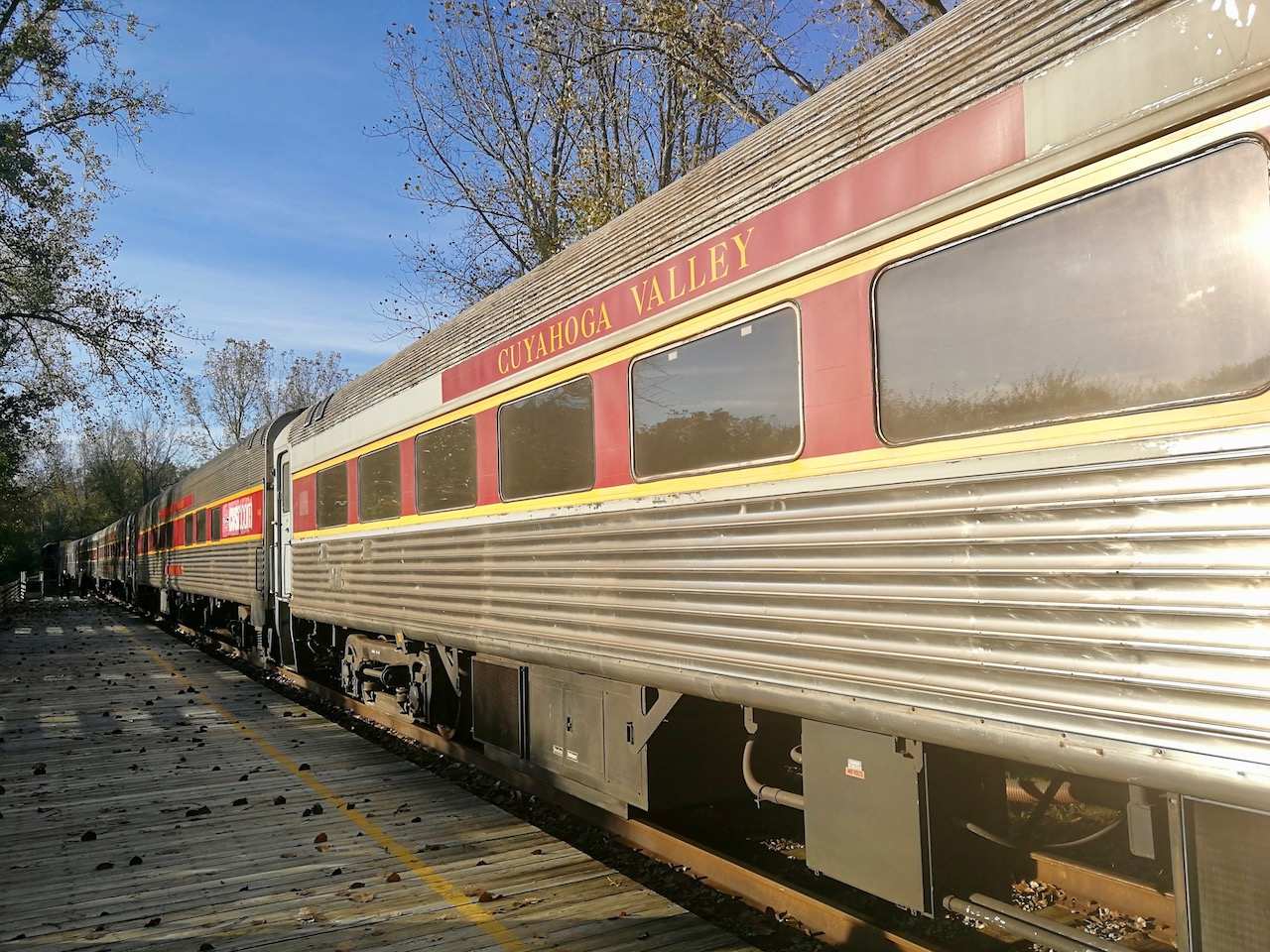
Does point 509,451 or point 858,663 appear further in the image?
point 509,451

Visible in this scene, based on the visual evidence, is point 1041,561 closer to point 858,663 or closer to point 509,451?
point 858,663

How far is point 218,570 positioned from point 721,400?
565 inches

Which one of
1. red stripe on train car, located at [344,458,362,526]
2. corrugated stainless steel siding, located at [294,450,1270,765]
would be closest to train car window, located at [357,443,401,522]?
red stripe on train car, located at [344,458,362,526]

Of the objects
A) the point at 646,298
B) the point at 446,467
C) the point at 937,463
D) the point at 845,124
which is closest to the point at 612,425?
the point at 646,298

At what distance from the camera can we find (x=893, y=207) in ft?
10.6

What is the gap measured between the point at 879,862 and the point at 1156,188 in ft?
8.07

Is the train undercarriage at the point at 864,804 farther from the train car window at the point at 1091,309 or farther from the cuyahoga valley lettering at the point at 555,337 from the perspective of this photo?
the cuyahoga valley lettering at the point at 555,337

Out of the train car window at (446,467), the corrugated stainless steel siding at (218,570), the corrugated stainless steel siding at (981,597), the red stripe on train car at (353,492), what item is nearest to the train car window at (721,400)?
the corrugated stainless steel siding at (981,597)

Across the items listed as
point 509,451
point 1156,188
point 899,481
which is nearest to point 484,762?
point 509,451

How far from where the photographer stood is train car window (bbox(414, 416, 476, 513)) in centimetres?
652

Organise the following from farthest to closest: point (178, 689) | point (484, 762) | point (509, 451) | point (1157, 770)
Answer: point (178, 689), point (484, 762), point (509, 451), point (1157, 770)

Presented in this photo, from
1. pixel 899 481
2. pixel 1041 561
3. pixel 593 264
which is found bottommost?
pixel 1041 561

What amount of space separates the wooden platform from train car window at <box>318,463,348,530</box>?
6.66 ft

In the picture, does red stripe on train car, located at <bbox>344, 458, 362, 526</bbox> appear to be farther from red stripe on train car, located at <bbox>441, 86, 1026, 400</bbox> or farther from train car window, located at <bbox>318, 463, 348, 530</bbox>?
red stripe on train car, located at <bbox>441, 86, 1026, 400</bbox>
